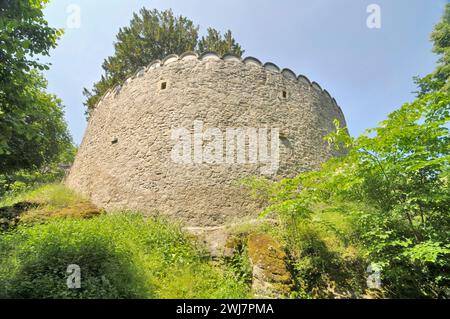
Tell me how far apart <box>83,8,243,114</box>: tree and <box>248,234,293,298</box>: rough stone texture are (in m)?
11.3

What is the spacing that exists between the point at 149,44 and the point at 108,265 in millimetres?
12664

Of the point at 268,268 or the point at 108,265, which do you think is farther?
the point at 268,268

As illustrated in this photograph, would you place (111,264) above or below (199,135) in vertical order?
below

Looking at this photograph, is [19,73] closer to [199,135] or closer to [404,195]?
[199,135]

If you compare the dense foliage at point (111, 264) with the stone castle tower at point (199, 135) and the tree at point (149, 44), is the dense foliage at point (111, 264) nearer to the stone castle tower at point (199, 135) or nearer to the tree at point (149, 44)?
the stone castle tower at point (199, 135)

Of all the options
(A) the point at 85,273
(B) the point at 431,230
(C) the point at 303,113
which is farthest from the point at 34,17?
(B) the point at 431,230

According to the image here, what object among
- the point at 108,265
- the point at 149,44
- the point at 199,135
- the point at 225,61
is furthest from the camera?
the point at 149,44

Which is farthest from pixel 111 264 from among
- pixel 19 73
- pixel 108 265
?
pixel 19 73

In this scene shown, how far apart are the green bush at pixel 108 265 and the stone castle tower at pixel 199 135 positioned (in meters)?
1.21

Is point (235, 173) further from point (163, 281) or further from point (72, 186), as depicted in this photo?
point (72, 186)

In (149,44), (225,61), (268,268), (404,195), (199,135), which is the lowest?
(268,268)

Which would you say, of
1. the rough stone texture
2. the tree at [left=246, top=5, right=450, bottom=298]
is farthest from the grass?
the tree at [left=246, top=5, right=450, bottom=298]

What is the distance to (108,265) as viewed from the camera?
4320 millimetres

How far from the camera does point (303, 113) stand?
879 centimetres
